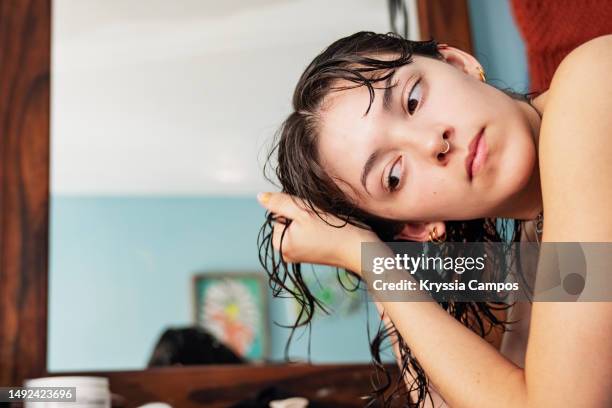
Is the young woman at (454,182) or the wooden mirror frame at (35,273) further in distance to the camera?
the wooden mirror frame at (35,273)

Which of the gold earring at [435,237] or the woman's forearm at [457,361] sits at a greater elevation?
the gold earring at [435,237]

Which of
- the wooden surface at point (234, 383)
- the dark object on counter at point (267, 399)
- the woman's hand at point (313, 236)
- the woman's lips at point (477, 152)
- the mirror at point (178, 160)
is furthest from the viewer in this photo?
the mirror at point (178, 160)

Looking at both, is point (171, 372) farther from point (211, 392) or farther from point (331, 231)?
point (331, 231)

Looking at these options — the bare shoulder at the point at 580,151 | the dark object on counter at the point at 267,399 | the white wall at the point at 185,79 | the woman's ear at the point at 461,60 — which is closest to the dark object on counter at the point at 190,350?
the dark object on counter at the point at 267,399

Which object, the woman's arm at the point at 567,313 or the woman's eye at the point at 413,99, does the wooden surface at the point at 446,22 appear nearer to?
the woman's eye at the point at 413,99

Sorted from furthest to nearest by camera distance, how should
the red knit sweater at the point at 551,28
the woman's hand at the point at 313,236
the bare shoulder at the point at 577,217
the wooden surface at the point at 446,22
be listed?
the wooden surface at the point at 446,22 → the red knit sweater at the point at 551,28 → the woman's hand at the point at 313,236 → the bare shoulder at the point at 577,217

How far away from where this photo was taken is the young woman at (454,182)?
677 millimetres

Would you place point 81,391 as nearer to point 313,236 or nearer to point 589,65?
point 313,236

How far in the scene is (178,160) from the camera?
61.6 inches

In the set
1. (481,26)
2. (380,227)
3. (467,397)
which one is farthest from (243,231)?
(467,397)

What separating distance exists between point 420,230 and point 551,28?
1.51ft

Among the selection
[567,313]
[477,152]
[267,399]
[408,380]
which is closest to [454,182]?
[477,152]

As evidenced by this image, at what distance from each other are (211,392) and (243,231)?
0.39 meters

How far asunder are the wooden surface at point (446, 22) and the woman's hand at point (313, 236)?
77cm
